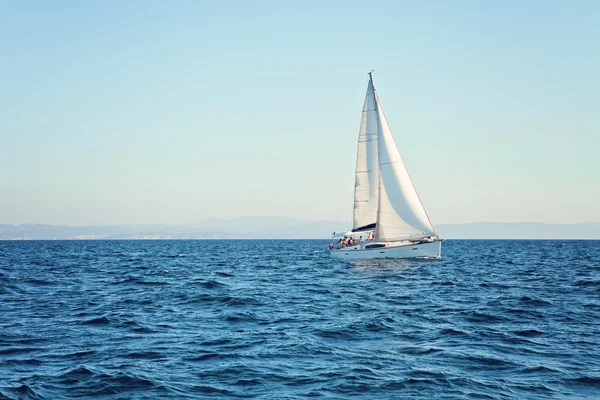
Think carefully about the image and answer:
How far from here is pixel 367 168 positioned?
5403 cm

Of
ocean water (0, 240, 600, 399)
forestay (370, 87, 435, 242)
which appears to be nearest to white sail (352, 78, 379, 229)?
forestay (370, 87, 435, 242)

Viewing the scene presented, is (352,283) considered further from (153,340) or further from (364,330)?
(153,340)

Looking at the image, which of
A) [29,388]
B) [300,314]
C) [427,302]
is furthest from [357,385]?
[427,302]

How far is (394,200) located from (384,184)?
5.70 ft

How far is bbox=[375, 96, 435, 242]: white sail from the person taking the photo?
51.2m

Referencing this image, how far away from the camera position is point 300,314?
22531 mm

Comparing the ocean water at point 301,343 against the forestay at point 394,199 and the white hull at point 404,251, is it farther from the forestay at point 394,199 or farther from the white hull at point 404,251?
the forestay at point 394,199

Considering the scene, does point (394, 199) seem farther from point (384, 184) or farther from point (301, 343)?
point (301, 343)

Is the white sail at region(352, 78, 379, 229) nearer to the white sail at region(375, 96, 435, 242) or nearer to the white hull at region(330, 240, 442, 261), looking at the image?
the white sail at region(375, 96, 435, 242)

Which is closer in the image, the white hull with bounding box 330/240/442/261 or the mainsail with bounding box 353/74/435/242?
the mainsail with bounding box 353/74/435/242

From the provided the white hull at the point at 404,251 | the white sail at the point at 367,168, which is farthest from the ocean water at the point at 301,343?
the white sail at the point at 367,168

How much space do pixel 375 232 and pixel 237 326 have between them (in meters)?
34.7

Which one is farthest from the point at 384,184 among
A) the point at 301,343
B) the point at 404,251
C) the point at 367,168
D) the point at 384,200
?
the point at 301,343

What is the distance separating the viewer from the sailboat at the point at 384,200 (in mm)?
51375
